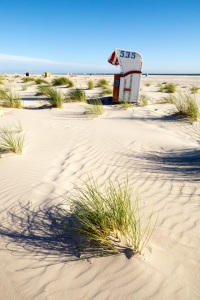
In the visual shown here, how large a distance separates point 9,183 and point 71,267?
1.74 meters

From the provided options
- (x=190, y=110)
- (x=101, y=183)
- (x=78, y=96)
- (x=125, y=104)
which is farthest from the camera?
(x=78, y=96)

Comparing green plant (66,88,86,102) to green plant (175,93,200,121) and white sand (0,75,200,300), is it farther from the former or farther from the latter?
green plant (175,93,200,121)

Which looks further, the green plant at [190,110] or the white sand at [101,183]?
the green plant at [190,110]

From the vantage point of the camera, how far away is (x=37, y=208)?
2592mm

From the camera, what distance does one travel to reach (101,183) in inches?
130

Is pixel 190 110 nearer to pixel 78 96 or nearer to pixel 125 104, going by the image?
pixel 125 104

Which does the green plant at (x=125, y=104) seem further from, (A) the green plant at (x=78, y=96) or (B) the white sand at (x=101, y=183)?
(B) the white sand at (x=101, y=183)

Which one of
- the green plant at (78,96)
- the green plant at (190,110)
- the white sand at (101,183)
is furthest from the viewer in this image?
the green plant at (78,96)

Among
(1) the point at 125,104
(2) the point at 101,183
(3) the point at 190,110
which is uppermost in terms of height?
(3) the point at 190,110

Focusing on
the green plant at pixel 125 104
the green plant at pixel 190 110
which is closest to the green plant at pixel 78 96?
the green plant at pixel 125 104

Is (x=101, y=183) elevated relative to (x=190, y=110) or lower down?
lower down

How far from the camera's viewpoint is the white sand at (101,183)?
5.54ft

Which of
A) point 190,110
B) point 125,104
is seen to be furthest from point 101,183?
point 125,104

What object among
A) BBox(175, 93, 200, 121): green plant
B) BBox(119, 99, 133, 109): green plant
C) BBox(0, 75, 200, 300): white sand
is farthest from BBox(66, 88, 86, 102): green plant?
BBox(175, 93, 200, 121): green plant
